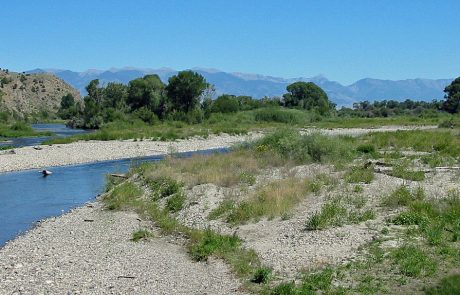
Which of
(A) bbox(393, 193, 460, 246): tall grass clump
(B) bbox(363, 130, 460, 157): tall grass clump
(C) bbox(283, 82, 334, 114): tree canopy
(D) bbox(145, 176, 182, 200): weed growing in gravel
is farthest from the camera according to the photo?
(C) bbox(283, 82, 334, 114): tree canopy

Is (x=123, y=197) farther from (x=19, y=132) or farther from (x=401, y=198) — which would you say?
(x=19, y=132)

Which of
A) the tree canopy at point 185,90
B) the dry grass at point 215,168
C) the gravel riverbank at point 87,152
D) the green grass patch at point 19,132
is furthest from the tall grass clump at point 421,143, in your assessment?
the tree canopy at point 185,90

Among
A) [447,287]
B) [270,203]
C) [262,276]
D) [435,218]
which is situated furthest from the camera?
[270,203]

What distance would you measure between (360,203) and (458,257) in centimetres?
631

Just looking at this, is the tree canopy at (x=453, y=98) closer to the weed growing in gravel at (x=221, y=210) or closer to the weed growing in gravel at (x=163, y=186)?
the weed growing in gravel at (x=163, y=186)

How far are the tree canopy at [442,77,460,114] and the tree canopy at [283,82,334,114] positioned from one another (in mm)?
29155

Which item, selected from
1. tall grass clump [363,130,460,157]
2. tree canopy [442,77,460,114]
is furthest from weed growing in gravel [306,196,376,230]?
tree canopy [442,77,460,114]

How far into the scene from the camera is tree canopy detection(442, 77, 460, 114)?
133 meters

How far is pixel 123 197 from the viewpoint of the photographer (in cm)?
2545

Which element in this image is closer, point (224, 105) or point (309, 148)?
point (309, 148)

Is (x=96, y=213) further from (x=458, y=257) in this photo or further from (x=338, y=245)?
(x=458, y=257)

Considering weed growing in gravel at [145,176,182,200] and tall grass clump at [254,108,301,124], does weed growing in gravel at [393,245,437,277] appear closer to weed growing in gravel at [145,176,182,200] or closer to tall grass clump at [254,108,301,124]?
weed growing in gravel at [145,176,182,200]

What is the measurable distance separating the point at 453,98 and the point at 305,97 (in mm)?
36625

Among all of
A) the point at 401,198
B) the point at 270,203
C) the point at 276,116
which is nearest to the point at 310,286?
the point at 401,198
